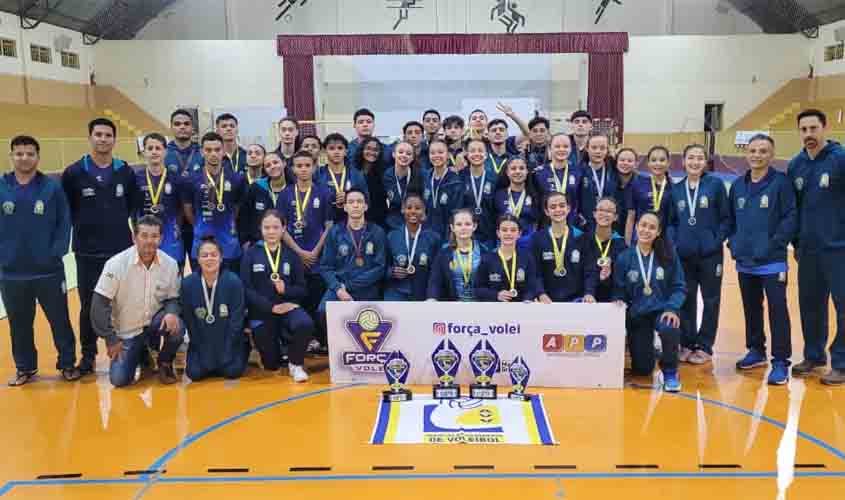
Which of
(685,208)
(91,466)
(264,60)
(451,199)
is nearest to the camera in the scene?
(91,466)

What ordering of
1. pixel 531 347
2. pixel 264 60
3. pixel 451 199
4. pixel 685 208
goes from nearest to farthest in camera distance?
1. pixel 531 347
2. pixel 685 208
3. pixel 451 199
4. pixel 264 60

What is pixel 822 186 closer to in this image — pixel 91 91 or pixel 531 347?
pixel 531 347

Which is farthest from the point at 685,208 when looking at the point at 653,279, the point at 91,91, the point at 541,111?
the point at 91,91

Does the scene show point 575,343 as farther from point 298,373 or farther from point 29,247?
point 29,247

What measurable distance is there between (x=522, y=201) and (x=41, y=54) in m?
19.6

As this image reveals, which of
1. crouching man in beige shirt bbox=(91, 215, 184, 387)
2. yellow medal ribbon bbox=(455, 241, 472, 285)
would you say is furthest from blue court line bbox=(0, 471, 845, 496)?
yellow medal ribbon bbox=(455, 241, 472, 285)

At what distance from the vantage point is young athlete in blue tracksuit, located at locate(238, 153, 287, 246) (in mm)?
5426

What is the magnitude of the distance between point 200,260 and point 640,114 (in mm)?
20118

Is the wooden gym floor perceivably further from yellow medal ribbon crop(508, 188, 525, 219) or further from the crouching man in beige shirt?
yellow medal ribbon crop(508, 188, 525, 219)

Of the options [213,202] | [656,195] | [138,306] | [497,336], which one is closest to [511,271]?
[497,336]

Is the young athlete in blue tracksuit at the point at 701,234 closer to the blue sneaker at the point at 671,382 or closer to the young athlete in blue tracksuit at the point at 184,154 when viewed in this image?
the blue sneaker at the point at 671,382

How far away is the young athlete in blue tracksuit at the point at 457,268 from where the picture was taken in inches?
191

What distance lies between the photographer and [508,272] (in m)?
4.81

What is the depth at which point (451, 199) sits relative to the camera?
18.2 ft
